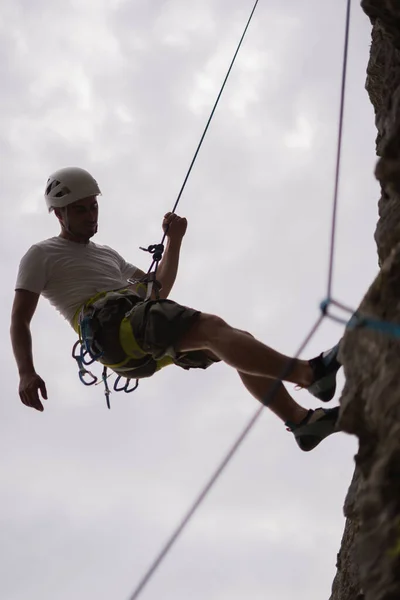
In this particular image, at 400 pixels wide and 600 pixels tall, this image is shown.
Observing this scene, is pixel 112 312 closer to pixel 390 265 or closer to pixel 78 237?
pixel 78 237

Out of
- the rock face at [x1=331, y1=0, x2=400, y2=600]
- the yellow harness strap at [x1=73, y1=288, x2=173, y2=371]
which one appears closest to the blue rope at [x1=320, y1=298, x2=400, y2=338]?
the rock face at [x1=331, y1=0, x2=400, y2=600]

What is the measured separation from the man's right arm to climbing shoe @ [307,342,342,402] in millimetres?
1669

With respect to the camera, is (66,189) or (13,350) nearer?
(13,350)

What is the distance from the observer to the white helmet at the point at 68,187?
5801mm

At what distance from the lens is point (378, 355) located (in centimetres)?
349

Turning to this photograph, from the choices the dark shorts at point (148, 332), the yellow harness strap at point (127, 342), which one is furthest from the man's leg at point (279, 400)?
the yellow harness strap at point (127, 342)

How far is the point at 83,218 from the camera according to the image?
577 centimetres

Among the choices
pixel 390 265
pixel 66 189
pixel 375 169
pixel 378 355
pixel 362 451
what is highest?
pixel 66 189

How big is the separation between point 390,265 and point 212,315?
1248 mm

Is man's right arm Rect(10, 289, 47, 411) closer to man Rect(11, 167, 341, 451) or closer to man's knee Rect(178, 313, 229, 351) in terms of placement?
man Rect(11, 167, 341, 451)

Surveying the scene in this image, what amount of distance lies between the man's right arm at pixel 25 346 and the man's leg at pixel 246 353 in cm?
114

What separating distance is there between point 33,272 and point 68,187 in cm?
79

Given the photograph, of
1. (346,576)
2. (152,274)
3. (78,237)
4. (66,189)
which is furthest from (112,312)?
(346,576)

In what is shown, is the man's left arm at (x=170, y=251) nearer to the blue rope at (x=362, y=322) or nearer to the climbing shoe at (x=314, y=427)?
the climbing shoe at (x=314, y=427)
